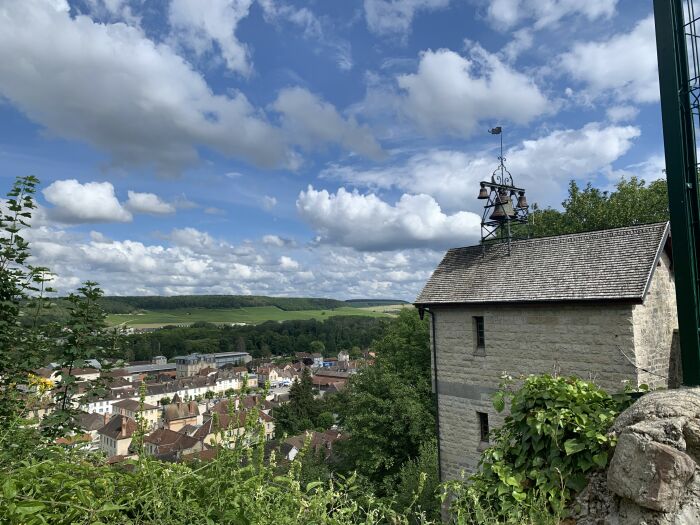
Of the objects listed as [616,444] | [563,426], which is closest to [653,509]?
[616,444]

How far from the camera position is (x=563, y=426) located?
416 cm

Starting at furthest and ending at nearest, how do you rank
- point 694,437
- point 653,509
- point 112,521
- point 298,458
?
point 694,437
point 653,509
point 298,458
point 112,521

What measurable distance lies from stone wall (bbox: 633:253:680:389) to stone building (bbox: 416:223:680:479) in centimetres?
2

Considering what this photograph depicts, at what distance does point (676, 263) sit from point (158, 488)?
5.66m

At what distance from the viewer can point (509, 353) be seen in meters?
11.0

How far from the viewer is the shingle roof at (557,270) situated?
31.5 feet

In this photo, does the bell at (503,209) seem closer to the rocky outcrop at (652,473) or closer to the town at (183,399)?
the town at (183,399)

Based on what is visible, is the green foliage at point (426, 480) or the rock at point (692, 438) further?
the green foliage at point (426, 480)

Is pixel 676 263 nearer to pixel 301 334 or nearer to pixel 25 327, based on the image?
pixel 25 327

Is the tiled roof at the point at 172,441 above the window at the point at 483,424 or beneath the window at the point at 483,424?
beneath

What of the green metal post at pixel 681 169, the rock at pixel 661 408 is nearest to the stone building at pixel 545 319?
the green metal post at pixel 681 169

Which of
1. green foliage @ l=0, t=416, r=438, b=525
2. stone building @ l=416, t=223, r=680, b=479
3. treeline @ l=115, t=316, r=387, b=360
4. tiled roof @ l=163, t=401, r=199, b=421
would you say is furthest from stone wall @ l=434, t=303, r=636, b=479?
treeline @ l=115, t=316, r=387, b=360

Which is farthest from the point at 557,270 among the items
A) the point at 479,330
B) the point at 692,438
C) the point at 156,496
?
the point at 156,496

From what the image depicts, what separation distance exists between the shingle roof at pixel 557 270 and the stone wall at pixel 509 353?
33cm
